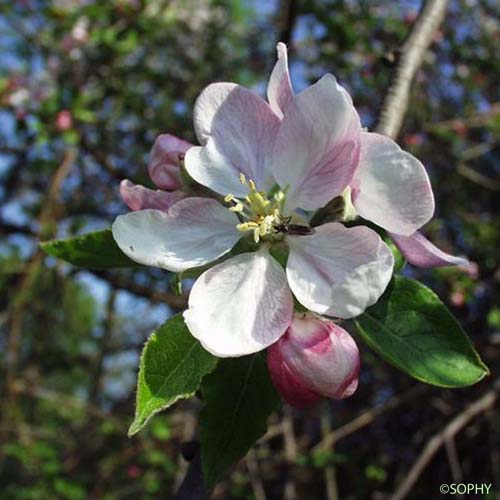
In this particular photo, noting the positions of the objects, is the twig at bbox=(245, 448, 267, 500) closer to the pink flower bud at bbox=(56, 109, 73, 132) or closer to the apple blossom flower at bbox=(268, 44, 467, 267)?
the pink flower bud at bbox=(56, 109, 73, 132)

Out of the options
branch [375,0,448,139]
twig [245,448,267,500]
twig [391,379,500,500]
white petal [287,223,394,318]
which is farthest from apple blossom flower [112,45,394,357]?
twig [245,448,267,500]

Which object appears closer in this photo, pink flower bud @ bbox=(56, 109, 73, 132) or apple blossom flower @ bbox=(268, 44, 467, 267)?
apple blossom flower @ bbox=(268, 44, 467, 267)

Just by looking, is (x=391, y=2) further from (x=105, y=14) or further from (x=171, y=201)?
(x=171, y=201)

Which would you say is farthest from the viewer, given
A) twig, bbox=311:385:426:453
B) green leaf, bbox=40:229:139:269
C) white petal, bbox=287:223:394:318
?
twig, bbox=311:385:426:453

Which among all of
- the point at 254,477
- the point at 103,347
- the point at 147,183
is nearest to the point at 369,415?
the point at 254,477

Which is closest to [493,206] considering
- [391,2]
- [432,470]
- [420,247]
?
[391,2]

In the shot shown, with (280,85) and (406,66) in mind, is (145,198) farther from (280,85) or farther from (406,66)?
(406,66)
